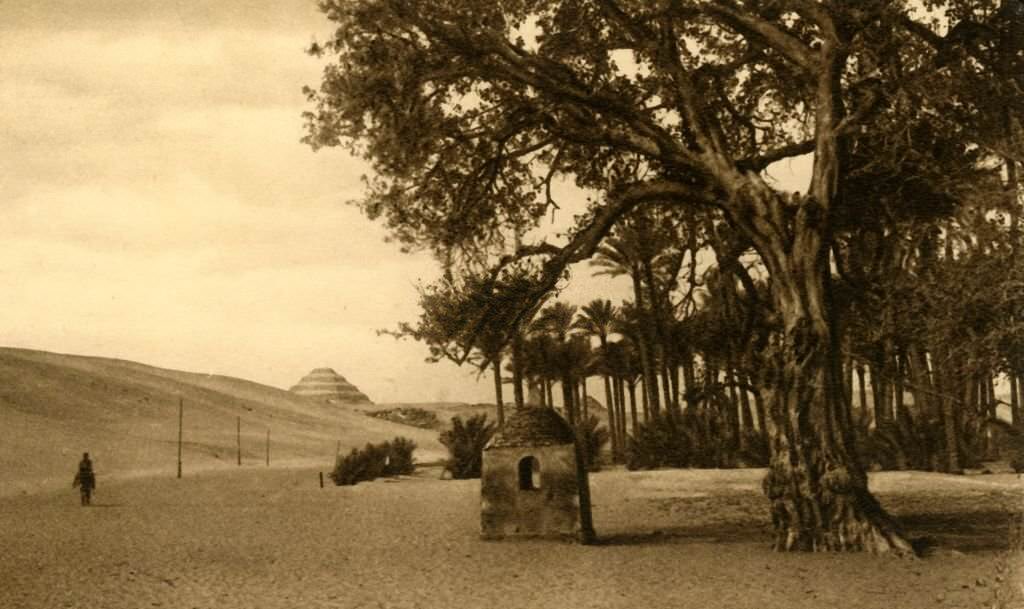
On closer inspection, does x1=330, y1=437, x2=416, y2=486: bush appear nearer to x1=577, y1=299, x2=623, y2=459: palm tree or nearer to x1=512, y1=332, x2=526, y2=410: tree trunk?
x1=512, y1=332, x2=526, y2=410: tree trunk

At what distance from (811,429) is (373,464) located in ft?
74.8

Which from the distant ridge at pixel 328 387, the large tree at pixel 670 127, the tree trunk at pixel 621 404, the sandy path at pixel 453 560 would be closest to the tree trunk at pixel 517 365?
the tree trunk at pixel 621 404

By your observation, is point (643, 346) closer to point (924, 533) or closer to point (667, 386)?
point (667, 386)

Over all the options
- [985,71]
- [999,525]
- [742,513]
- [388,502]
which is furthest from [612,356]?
[985,71]

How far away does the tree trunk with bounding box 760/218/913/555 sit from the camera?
13.3 metres

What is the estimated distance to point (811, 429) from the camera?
44.6ft

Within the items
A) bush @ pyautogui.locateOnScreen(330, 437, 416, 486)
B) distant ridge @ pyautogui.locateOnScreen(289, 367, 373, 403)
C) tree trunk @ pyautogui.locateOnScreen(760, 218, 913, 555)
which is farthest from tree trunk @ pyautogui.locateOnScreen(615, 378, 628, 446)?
distant ridge @ pyautogui.locateOnScreen(289, 367, 373, 403)

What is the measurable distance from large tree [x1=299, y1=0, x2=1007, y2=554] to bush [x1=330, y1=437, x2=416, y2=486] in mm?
17101

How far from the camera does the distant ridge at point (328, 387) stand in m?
104

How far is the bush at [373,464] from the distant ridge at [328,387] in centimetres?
6718

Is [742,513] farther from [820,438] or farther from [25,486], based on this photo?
[25,486]

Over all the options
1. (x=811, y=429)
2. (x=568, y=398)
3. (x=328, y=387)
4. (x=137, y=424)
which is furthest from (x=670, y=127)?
(x=328, y=387)

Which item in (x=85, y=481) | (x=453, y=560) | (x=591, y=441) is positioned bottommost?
(x=453, y=560)

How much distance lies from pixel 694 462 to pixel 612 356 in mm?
14222
